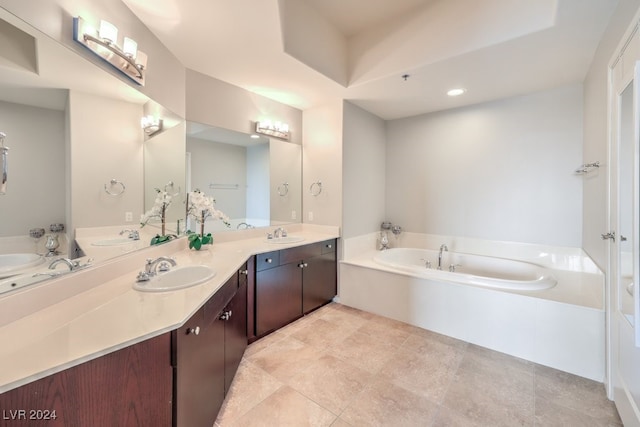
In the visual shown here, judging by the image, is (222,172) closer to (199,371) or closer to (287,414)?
(199,371)

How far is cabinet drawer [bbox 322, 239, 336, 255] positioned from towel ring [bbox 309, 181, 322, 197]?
2.08 ft

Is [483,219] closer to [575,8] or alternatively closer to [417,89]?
[417,89]

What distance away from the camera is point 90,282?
130cm

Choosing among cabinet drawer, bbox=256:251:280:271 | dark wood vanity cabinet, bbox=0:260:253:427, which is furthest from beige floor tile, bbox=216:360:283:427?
cabinet drawer, bbox=256:251:280:271

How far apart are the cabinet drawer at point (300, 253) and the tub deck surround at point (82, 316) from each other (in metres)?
0.89

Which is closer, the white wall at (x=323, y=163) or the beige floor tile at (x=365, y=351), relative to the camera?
the beige floor tile at (x=365, y=351)

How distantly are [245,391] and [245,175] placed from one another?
2.05 m

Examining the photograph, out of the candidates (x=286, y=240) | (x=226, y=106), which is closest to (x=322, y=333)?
(x=286, y=240)

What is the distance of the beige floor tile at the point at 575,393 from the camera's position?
5.08 feet

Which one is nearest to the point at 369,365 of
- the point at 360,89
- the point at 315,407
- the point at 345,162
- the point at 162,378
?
the point at 315,407

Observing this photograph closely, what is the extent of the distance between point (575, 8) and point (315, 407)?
293cm

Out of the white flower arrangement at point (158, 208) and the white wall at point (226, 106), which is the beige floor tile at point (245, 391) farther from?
the white wall at point (226, 106)

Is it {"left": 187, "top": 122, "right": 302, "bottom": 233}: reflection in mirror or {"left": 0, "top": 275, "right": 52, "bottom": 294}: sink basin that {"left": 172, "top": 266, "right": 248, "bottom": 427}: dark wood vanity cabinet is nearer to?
{"left": 0, "top": 275, "right": 52, "bottom": 294}: sink basin

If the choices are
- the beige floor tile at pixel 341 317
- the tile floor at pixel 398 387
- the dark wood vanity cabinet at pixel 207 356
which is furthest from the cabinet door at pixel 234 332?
the beige floor tile at pixel 341 317
